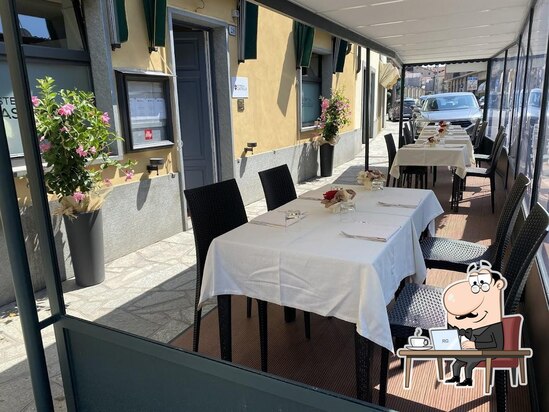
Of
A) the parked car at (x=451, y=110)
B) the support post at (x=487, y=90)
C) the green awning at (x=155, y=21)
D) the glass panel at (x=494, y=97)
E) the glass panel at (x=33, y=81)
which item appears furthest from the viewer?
the parked car at (x=451, y=110)

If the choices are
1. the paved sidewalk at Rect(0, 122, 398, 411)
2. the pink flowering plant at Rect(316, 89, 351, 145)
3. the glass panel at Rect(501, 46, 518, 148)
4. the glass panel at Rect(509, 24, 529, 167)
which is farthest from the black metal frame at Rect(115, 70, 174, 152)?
the glass panel at Rect(501, 46, 518, 148)

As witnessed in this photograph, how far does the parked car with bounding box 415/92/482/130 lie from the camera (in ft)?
35.1

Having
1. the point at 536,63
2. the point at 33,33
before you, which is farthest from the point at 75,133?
the point at 536,63

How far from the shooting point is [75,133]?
9.95 ft

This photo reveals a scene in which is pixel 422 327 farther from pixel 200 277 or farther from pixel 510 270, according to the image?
pixel 200 277

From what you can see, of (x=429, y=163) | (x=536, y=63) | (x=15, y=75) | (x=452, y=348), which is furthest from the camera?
(x=429, y=163)

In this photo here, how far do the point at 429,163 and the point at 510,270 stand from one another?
4023mm

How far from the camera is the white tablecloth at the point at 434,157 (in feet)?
17.3

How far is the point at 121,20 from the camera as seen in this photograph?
3693 millimetres

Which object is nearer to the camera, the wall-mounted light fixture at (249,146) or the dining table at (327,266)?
the dining table at (327,266)

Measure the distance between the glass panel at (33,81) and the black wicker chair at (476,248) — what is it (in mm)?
2869

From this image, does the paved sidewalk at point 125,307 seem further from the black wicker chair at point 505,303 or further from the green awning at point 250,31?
the green awning at point 250,31

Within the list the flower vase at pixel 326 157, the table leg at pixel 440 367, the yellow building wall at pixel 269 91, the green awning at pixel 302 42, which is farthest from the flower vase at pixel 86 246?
the flower vase at pixel 326 157

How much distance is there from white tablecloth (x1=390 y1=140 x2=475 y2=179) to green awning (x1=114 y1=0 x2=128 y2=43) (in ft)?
12.2
